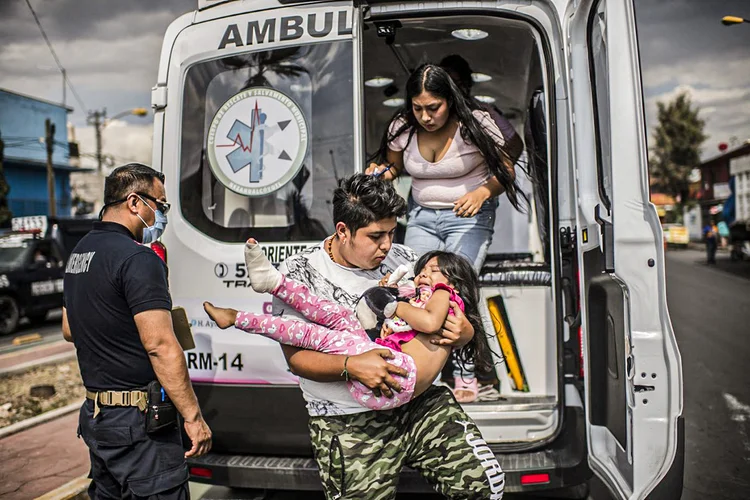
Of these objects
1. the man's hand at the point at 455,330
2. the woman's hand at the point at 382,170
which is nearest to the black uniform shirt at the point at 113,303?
the man's hand at the point at 455,330

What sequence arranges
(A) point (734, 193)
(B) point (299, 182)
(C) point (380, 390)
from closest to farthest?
1. (C) point (380, 390)
2. (B) point (299, 182)
3. (A) point (734, 193)

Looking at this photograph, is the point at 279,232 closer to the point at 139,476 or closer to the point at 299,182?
the point at 299,182

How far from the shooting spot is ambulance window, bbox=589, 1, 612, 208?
2637 mm

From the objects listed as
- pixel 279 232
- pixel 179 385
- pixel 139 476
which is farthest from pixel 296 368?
pixel 279 232

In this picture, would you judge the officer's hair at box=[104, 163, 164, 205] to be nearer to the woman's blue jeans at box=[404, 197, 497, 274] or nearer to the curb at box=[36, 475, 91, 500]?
the woman's blue jeans at box=[404, 197, 497, 274]

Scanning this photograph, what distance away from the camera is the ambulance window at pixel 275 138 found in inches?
120

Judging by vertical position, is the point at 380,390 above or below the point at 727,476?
above

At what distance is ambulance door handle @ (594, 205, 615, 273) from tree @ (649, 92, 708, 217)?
5513 centimetres

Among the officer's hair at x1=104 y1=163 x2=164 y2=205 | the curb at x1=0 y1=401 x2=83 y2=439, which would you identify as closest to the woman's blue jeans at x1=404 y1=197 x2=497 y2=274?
the officer's hair at x1=104 y1=163 x2=164 y2=205

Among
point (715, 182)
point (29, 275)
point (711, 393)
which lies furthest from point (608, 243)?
point (715, 182)

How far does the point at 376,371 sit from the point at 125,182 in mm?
1247

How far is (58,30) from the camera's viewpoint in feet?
25.4

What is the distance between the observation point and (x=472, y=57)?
5023mm

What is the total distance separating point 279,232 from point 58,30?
6.19 meters
